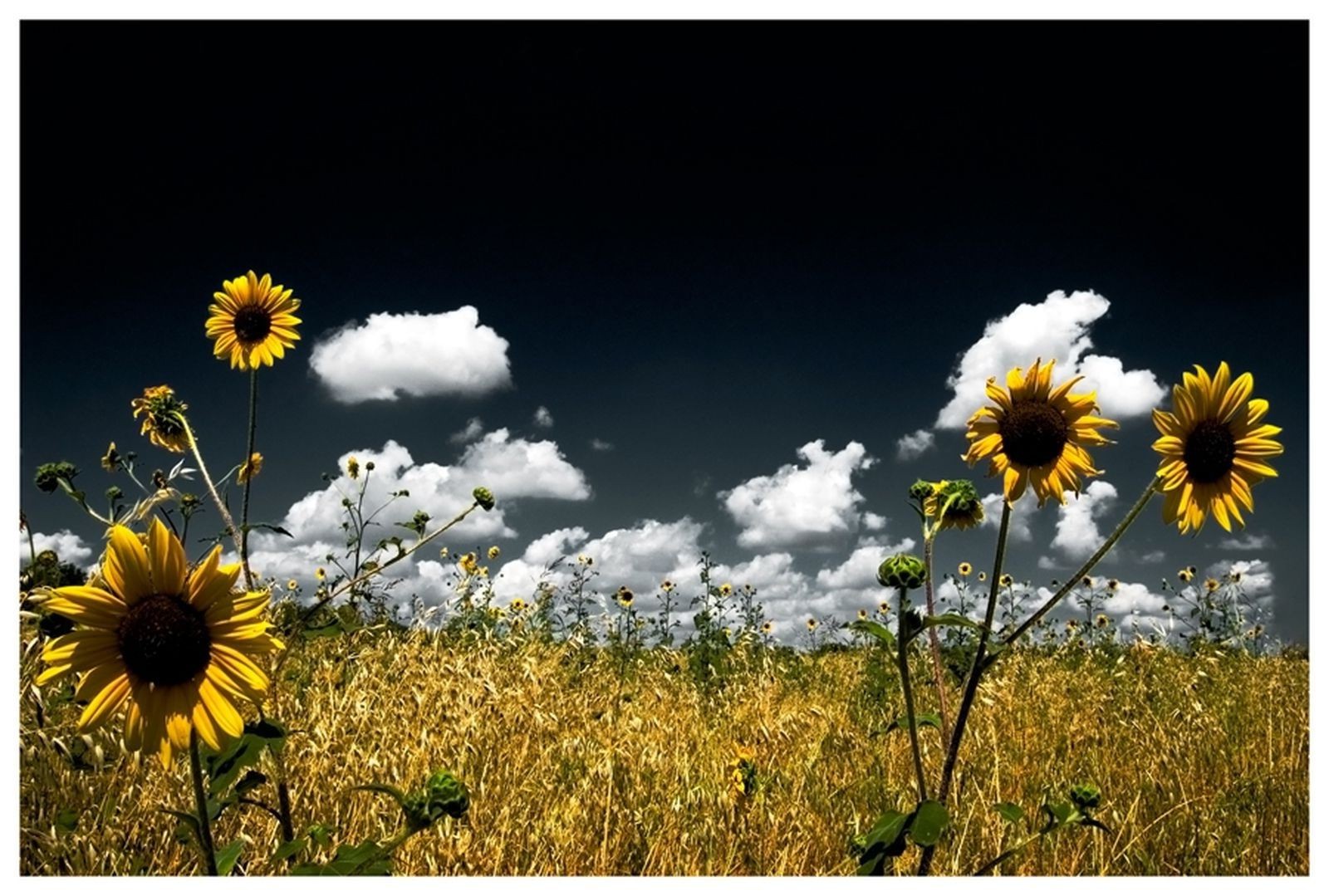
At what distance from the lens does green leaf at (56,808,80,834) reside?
208 centimetres

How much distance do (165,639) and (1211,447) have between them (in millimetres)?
2144

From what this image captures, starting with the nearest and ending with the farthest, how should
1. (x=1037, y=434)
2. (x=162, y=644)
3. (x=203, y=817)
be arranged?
(x=203, y=817) < (x=162, y=644) < (x=1037, y=434)

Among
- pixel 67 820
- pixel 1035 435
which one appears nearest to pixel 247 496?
pixel 67 820

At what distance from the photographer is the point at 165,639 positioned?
141cm

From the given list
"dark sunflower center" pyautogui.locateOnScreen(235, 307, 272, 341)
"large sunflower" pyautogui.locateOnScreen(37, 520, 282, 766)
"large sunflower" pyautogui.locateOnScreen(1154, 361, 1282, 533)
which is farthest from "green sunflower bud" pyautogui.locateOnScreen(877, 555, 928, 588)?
"dark sunflower center" pyautogui.locateOnScreen(235, 307, 272, 341)

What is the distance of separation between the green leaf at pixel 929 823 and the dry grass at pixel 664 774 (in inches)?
29.1

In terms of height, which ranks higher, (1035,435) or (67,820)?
(1035,435)

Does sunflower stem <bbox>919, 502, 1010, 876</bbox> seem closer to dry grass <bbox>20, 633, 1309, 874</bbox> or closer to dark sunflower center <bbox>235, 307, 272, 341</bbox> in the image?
dry grass <bbox>20, 633, 1309, 874</bbox>

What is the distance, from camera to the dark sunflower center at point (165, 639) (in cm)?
141

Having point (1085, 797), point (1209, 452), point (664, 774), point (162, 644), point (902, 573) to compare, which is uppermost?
point (1209, 452)

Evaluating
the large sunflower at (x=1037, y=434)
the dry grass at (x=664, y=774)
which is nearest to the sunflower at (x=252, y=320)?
the dry grass at (x=664, y=774)

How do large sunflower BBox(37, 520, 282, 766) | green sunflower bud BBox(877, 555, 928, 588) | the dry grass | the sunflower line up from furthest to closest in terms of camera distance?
the sunflower → the dry grass → green sunflower bud BBox(877, 555, 928, 588) → large sunflower BBox(37, 520, 282, 766)

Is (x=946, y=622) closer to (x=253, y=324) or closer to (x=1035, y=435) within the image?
(x=1035, y=435)
